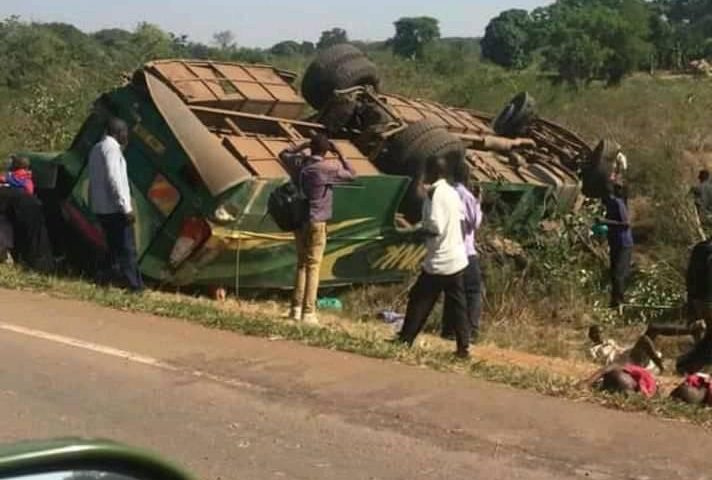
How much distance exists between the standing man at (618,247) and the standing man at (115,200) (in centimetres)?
563

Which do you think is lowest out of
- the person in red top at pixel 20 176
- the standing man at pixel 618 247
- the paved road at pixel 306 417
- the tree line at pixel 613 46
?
the standing man at pixel 618 247

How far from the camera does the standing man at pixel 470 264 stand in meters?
9.43

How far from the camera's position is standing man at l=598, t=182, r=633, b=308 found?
13.6m

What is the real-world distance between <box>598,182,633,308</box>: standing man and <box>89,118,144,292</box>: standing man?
18.5 ft

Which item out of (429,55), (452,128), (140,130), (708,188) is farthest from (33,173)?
(429,55)

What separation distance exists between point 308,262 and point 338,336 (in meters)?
1.60

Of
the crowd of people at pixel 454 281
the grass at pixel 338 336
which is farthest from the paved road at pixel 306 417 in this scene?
the crowd of people at pixel 454 281

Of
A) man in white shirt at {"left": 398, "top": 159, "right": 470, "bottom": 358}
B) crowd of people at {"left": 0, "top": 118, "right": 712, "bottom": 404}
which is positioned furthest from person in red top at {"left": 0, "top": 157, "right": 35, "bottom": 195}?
man in white shirt at {"left": 398, "top": 159, "right": 470, "bottom": 358}

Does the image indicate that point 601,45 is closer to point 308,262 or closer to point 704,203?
point 704,203

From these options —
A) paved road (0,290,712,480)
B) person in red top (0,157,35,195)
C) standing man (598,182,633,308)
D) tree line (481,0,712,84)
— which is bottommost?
standing man (598,182,633,308)

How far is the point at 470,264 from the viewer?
392 inches

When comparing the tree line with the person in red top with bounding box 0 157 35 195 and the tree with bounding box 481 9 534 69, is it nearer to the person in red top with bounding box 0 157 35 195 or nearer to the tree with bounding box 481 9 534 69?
the person in red top with bounding box 0 157 35 195

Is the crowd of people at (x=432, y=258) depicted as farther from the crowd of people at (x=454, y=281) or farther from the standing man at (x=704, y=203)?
the standing man at (x=704, y=203)

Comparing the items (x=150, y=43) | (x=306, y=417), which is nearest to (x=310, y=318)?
(x=306, y=417)
